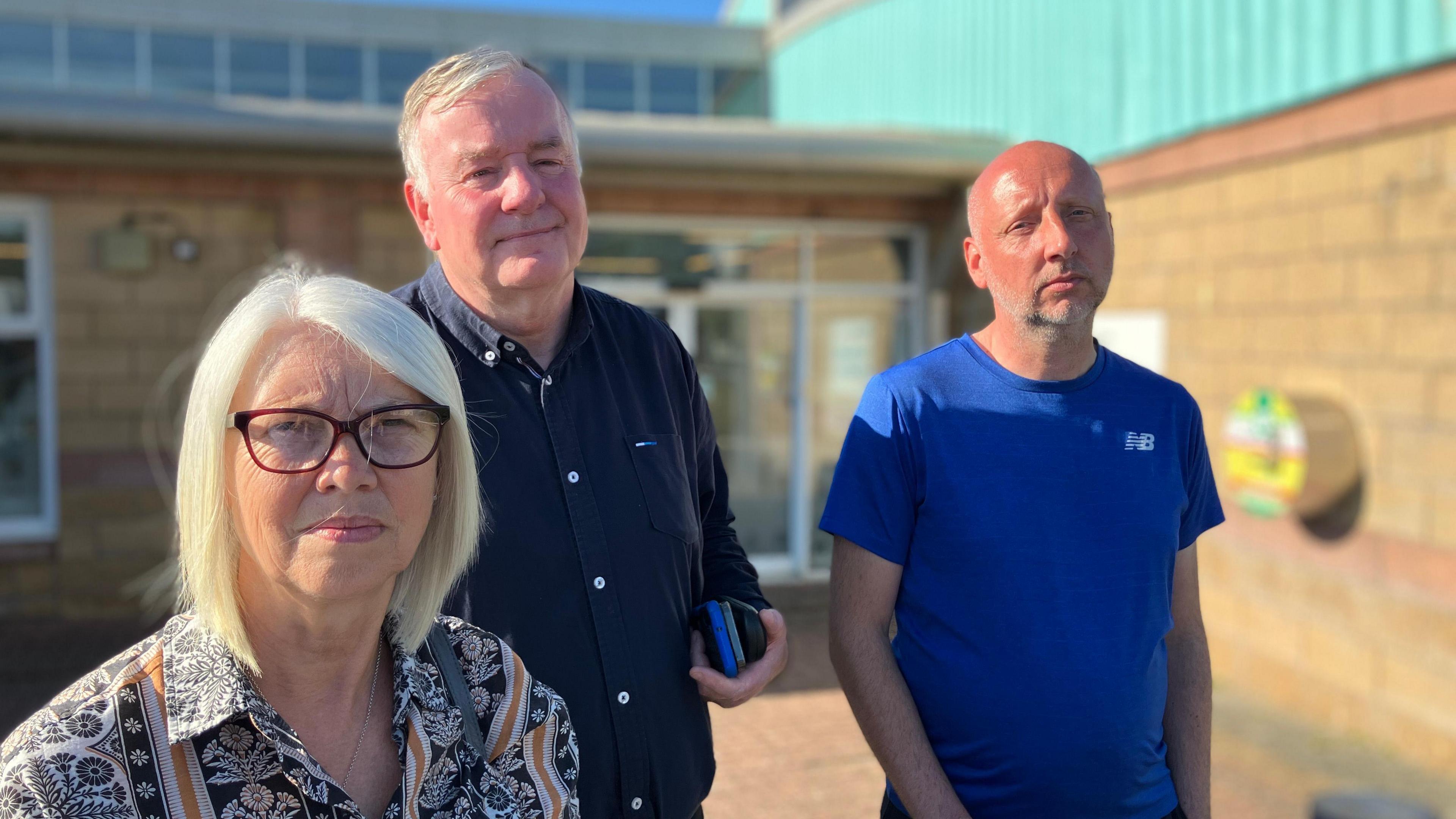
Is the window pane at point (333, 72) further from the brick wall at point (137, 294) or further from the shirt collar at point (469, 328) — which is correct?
the shirt collar at point (469, 328)

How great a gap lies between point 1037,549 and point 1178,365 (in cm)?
528

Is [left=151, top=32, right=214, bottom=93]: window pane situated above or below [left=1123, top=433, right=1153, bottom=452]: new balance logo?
above

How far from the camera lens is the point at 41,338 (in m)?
7.03

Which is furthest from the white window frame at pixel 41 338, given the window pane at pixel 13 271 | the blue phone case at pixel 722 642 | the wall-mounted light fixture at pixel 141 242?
the blue phone case at pixel 722 642

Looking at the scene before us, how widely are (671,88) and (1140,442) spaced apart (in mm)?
21603

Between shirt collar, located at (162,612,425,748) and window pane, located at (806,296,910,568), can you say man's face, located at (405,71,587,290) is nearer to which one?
shirt collar, located at (162,612,425,748)

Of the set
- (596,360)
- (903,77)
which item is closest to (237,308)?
(596,360)

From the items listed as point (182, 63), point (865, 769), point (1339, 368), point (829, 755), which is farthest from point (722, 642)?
point (182, 63)

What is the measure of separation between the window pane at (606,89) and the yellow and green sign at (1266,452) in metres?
18.0

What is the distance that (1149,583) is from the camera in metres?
1.98

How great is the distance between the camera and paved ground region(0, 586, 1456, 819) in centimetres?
457

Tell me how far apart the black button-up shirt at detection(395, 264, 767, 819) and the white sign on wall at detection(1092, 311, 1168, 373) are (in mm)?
5184

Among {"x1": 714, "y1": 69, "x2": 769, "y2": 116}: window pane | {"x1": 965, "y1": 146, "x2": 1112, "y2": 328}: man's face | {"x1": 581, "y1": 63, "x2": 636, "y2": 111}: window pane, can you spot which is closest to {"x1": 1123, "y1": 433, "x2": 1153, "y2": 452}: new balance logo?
{"x1": 965, "y1": 146, "x2": 1112, "y2": 328}: man's face

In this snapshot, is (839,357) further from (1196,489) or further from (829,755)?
(1196,489)
